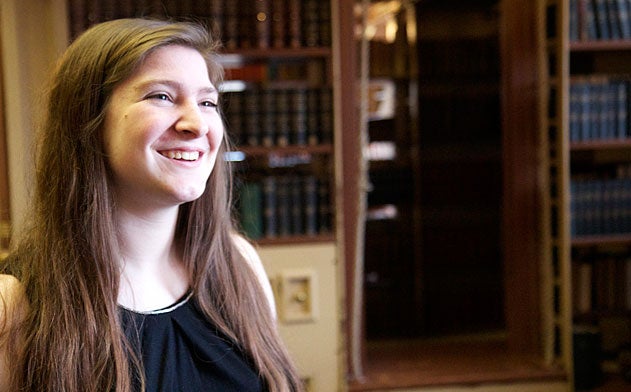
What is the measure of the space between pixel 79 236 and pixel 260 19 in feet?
8.37

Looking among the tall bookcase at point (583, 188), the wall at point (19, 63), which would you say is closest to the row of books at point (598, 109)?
the tall bookcase at point (583, 188)

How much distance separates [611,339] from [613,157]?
93cm

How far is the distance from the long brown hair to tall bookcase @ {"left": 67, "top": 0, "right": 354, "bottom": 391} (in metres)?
2.34

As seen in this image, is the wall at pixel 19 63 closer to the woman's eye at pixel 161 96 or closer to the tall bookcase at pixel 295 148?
the tall bookcase at pixel 295 148

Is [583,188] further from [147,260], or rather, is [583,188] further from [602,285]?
[147,260]

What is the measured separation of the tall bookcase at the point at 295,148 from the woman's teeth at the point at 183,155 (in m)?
2.37

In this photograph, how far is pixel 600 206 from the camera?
11.7 feet

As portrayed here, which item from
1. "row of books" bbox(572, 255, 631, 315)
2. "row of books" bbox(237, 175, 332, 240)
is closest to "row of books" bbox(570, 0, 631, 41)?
"row of books" bbox(572, 255, 631, 315)

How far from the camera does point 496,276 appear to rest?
4.88m

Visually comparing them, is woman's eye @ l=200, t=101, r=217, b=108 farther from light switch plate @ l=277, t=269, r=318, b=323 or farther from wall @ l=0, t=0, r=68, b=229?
light switch plate @ l=277, t=269, r=318, b=323

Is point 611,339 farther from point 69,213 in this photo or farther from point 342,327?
point 69,213

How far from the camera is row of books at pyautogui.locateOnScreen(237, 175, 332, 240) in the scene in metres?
3.50

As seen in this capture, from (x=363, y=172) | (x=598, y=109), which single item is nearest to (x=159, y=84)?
(x=363, y=172)

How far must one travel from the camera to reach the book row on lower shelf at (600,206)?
11.7 feet
